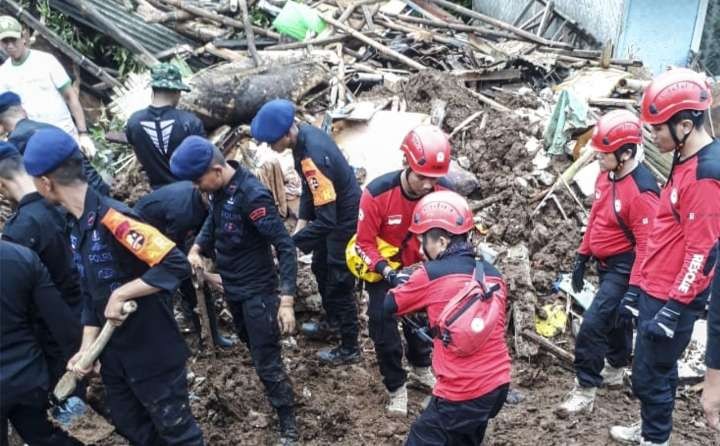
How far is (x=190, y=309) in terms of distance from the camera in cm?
643

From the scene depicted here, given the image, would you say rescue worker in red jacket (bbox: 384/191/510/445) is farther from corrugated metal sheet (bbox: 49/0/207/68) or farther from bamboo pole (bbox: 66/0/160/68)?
corrugated metal sheet (bbox: 49/0/207/68)

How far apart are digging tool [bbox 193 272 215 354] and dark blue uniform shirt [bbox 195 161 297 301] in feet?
2.19

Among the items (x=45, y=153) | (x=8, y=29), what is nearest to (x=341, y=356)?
(x=45, y=153)

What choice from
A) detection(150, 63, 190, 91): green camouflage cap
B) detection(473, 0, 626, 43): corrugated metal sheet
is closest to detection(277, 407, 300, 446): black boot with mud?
detection(150, 63, 190, 91): green camouflage cap

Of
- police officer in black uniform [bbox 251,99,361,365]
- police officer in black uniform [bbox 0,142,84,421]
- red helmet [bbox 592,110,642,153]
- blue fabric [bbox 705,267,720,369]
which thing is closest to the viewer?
blue fabric [bbox 705,267,720,369]

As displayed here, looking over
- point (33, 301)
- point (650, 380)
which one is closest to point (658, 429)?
point (650, 380)

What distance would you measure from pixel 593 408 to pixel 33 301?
404 centimetres

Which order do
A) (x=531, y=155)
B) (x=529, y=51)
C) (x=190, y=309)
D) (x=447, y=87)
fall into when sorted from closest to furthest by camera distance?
1. (x=190, y=309)
2. (x=531, y=155)
3. (x=447, y=87)
4. (x=529, y=51)

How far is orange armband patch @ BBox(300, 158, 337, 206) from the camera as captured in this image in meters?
5.36

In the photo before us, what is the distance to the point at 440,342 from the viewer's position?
13.2 feet

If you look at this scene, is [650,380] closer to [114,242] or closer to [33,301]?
[114,242]

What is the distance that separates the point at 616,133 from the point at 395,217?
1.58 m

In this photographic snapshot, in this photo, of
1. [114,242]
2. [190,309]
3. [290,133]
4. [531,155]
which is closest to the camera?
[114,242]

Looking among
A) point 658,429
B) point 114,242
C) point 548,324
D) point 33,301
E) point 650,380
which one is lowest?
point 548,324
